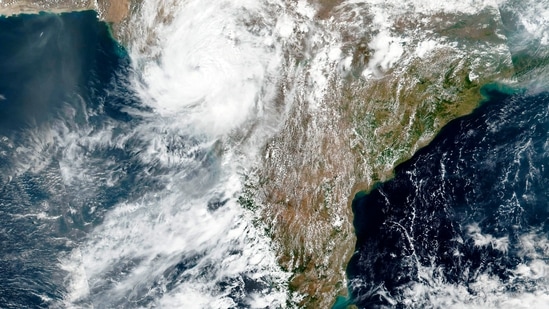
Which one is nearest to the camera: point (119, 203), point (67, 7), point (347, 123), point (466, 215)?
point (466, 215)

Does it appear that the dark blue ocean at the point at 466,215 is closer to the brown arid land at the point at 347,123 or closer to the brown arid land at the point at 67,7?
the brown arid land at the point at 347,123

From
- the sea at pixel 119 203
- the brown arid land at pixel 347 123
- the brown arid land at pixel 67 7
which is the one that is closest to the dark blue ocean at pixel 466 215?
A: the brown arid land at pixel 347 123

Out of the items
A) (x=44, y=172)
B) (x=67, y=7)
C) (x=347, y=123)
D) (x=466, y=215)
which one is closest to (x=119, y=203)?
(x=44, y=172)

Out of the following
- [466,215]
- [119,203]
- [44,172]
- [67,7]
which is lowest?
[466,215]

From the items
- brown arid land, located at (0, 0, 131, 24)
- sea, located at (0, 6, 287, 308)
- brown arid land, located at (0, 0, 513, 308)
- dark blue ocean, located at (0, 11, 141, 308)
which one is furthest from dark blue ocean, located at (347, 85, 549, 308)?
brown arid land, located at (0, 0, 131, 24)

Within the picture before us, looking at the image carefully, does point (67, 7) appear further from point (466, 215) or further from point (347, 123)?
point (466, 215)

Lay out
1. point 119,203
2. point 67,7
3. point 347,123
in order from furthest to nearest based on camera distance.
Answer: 1. point 67,7
2. point 119,203
3. point 347,123

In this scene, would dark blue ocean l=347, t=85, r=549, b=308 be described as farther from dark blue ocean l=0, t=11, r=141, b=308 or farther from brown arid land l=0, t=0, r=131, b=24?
brown arid land l=0, t=0, r=131, b=24
